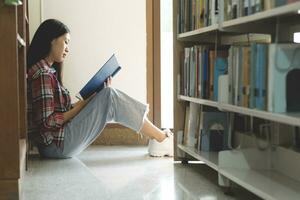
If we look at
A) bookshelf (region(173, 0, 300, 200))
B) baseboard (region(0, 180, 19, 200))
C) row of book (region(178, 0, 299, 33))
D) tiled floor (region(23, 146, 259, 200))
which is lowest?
tiled floor (region(23, 146, 259, 200))

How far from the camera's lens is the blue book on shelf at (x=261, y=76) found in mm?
1651

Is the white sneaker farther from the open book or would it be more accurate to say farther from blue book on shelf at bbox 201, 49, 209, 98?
blue book on shelf at bbox 201, 49, 209, 98

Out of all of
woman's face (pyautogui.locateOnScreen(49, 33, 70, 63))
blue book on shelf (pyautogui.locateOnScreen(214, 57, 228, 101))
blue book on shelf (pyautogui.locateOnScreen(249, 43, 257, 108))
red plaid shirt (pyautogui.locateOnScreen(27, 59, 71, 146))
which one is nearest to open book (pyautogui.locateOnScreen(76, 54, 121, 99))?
red plaid shirt (pyautogui.locateOnScreen(27, 59, 71, 146))

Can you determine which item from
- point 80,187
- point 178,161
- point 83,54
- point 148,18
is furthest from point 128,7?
point 80,187

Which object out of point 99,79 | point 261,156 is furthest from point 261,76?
point 99,79

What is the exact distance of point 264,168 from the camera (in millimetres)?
2047

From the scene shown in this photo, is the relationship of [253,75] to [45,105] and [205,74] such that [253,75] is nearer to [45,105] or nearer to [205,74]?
[205,74]

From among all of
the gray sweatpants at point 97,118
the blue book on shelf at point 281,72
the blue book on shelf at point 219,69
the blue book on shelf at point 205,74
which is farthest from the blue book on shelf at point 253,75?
the gray sweatpants at point 97,118

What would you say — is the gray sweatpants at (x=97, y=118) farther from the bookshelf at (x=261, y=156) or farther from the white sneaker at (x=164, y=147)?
the bookshelf at (x=261, y=156)

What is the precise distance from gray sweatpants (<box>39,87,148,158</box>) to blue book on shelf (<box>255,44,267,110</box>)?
4.26 feet

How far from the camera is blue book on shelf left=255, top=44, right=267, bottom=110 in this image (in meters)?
1.65

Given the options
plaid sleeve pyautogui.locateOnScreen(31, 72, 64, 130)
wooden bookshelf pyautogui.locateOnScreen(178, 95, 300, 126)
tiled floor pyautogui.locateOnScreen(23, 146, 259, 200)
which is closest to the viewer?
wooden bookshelf pyautogui.locateOnScreen(178, 95, 300, 126)

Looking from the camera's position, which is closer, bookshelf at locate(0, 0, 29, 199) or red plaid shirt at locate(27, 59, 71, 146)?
bookshelf at locate(0, 0, 29, 199)

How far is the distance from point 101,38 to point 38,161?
1.07 meters
